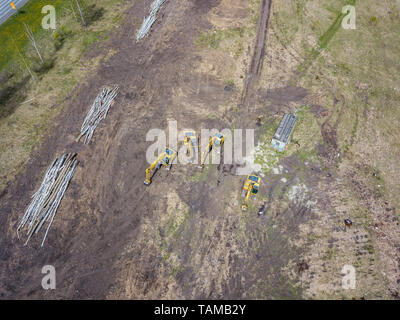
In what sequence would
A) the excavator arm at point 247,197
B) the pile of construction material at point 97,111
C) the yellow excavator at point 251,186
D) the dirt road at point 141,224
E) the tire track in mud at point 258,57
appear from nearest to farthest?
1. the dirt road at point 141,224
2. the excavator arm at point 247,197
3. the yellow excavator at point 251,186
4. the pile of construction material at point 97,111
5. the tire track in mud at point 258,57

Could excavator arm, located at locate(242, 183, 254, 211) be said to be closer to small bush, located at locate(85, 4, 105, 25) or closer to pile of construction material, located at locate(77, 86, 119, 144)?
pile of construction material, located at locate(77, 86, 119, 144)

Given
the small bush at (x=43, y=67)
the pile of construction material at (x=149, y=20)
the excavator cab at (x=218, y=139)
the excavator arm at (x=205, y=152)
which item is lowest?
the excavator arm at (x=205, y=152)

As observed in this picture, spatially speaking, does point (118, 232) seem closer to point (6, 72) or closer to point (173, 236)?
point (173, 236)

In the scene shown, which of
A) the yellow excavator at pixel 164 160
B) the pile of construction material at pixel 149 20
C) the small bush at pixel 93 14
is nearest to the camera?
the yellow excavator at pixel 164 160

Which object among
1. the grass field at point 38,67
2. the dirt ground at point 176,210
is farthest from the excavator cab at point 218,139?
the grass field at point 38,67

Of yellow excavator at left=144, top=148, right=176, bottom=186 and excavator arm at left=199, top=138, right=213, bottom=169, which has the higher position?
yellow excavator at left=144, top=148, right=176, bottom=186

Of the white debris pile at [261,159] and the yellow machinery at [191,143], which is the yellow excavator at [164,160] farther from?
the white debris pile at [261,159]

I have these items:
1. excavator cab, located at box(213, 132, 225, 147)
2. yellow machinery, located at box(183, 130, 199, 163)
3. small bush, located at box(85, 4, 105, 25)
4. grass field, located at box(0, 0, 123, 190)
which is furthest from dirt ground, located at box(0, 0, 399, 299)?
small bush, located at box(85, 4, 105, 25)

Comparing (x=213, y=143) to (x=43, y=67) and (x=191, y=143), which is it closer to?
(x=191, y=143)
